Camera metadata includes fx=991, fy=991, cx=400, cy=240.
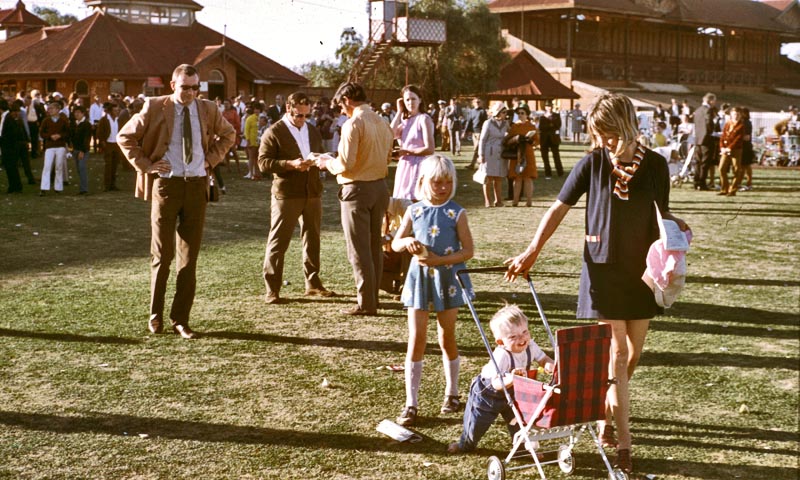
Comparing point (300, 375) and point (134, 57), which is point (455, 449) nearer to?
point (300, 375)

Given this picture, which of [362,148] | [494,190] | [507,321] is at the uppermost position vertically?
[362,148]

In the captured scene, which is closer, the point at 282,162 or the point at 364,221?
the point at 364,221

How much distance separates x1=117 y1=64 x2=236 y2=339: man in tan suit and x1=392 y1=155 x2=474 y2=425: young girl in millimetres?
2700

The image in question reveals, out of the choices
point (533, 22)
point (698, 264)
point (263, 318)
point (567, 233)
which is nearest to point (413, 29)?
point (533, 22)

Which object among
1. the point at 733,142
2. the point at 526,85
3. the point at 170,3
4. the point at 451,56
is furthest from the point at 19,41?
the point at 733,142

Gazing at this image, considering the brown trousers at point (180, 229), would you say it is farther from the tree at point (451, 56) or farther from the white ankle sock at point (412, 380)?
the tree at point (451, 56)

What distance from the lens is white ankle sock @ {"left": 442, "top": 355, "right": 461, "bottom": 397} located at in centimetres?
587

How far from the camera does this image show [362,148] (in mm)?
8078

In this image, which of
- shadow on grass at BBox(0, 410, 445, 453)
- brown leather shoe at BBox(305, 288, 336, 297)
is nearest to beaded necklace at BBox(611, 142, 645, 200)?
shadow on grass at BBox(0, 410, 445, 453)

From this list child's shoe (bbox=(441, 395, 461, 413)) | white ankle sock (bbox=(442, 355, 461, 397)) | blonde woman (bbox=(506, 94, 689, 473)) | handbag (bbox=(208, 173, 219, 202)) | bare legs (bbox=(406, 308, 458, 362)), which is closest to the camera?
blonde woman (bbox=(506, 94, 689, 473))

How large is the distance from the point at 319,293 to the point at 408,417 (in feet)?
A: 13.3

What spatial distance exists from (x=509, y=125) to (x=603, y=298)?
13715 millimetres

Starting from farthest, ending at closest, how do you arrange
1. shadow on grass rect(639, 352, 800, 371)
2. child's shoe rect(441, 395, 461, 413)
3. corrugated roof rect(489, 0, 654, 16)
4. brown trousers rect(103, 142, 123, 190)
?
corrugated roof rect(489, 0, 654, 16) < brown trousers rect(103, 142, 123, 190) < shadow on grass rect(639, 352, 800, 371) < child's shoe rect(441, 395, 461, 413)

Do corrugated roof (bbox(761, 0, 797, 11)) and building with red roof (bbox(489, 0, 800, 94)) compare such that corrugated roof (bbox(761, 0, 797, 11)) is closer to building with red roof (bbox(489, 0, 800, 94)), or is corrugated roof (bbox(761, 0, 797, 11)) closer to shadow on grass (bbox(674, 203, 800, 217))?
building with red roof (bbox(489, 0, 800, 94))
